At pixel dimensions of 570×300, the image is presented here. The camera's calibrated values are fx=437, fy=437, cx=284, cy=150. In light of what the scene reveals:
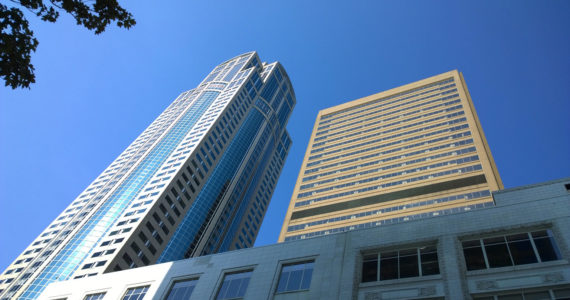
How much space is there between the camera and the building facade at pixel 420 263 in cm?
2292

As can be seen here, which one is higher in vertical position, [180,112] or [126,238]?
[180,112]

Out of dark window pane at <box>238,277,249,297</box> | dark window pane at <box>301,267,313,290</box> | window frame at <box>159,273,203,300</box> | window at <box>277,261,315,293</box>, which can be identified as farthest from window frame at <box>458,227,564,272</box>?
window frame at <box>159,273,203,300</box>

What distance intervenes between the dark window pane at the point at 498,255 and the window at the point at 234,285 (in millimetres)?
15686

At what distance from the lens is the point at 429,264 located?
25.7 m

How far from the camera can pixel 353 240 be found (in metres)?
29.4

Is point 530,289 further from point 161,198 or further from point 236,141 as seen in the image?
point 236,141

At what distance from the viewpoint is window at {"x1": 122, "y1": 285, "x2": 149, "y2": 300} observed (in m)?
33.9

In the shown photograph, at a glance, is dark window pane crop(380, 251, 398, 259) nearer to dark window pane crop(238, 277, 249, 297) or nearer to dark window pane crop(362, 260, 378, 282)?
dark window pane crop(362, 260, 378, 282)

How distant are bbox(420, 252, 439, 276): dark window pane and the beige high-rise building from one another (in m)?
40.3

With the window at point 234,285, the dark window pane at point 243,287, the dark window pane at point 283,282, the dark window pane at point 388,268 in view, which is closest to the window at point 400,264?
the dark window pane at point 388,268

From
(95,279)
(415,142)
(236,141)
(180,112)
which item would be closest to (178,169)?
(236,141)

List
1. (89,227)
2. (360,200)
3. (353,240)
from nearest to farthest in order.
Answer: (353,240), (360,200), (89,227)

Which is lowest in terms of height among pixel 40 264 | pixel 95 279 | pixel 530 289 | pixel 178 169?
pixel 530 289

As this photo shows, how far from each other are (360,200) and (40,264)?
226 feet
